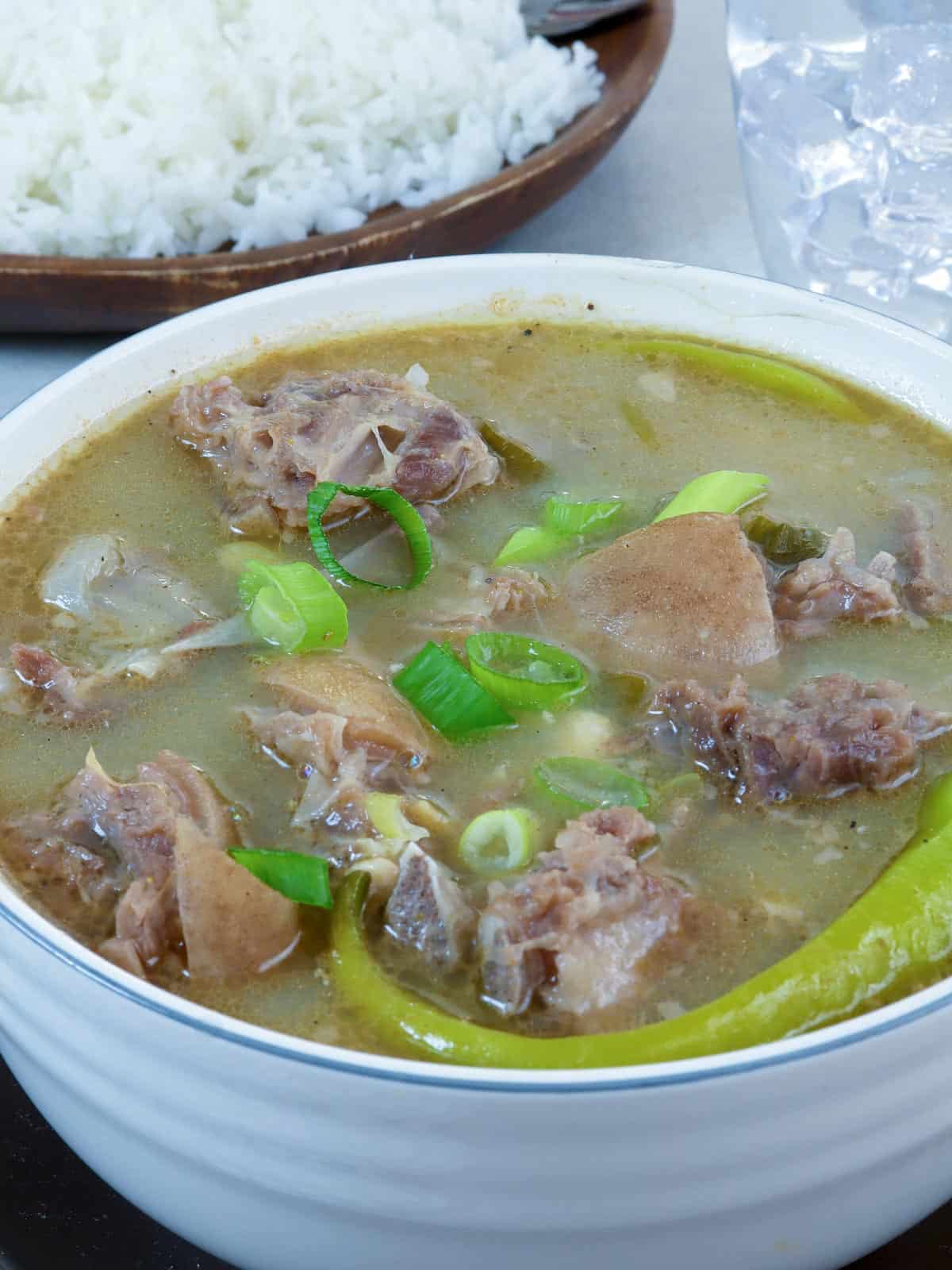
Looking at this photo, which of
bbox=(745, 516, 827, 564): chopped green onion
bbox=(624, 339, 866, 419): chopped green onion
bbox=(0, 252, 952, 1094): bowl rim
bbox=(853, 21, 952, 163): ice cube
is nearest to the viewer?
bbox=(0, 252, 952, 1094): bowl rim

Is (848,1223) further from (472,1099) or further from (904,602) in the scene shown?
(904,602)

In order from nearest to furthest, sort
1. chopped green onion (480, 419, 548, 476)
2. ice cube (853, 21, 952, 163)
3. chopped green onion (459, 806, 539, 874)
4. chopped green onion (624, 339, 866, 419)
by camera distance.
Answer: chopped green onion (459, 806, 539, 874), chopped green onion (480, 419, 548, 476), chopped green onion (624, 339, 866, 419), ice cube (853, 21, 952, 163)

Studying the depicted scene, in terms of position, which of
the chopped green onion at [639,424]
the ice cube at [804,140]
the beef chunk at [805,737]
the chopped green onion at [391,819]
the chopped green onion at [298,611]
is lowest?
the ice cube at [804,140]

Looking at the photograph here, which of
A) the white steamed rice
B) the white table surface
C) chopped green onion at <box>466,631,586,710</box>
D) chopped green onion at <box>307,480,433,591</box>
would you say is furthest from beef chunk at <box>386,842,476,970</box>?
the white steamed rice

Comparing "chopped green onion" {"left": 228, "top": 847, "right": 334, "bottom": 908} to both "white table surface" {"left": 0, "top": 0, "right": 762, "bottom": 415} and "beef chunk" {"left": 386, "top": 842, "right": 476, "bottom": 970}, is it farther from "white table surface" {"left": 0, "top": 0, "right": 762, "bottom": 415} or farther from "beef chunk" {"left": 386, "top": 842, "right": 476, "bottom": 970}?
"white table surface" {"left": 0, "top": 0, "right": 762, "bottom": 415}

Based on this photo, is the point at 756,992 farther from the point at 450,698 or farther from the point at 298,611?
the point at 298,611

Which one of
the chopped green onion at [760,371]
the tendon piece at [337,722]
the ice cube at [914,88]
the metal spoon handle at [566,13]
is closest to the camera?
the tendon piece at [337,722]

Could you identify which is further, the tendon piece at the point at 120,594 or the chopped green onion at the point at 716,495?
the chopped green onion at the point at 716,495

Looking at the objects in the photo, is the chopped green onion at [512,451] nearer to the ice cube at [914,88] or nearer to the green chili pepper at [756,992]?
the green chili pepper at [756,992]

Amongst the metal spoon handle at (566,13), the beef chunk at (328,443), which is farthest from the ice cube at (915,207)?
the beef chunk at (328,443)
